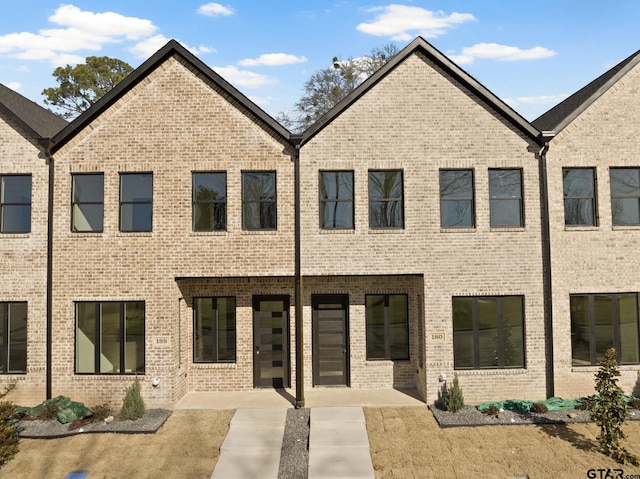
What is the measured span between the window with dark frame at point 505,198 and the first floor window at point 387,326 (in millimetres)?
3672

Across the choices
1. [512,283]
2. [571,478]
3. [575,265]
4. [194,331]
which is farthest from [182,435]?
[575,265]

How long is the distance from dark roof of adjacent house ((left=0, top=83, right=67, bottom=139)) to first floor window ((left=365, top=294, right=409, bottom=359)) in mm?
11120

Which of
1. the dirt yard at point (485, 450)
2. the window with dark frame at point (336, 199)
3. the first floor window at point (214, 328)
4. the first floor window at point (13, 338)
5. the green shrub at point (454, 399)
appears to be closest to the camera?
the dirt yard at point (485, 450)

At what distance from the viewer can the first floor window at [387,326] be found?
43.9ft

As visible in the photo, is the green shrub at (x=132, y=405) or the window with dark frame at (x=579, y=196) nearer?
the green shrub at (x=132, y=405)

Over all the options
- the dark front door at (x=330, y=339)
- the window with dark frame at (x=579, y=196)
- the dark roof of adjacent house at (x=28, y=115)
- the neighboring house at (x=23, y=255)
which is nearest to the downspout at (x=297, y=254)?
the dark front door at (x=330, y=339)

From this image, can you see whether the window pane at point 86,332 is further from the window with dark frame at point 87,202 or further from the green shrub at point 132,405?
the window with dark frame at point 87,202

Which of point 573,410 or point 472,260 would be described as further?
point 472,260

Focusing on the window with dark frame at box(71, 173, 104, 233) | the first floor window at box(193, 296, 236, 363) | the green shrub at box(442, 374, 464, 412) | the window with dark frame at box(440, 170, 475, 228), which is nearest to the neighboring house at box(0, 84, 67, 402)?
the window with dark frame at box(71, 173, 104, 233)

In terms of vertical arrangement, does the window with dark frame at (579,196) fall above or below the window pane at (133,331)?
above

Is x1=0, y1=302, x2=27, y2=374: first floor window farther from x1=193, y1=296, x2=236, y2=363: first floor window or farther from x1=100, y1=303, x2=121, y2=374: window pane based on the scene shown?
x1=193, y1=296, x2=236, y2=363: first floor window

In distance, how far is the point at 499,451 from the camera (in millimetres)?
9422

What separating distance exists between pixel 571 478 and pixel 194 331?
10.3m

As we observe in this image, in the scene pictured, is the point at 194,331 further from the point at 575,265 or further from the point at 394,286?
the point at 575,265
